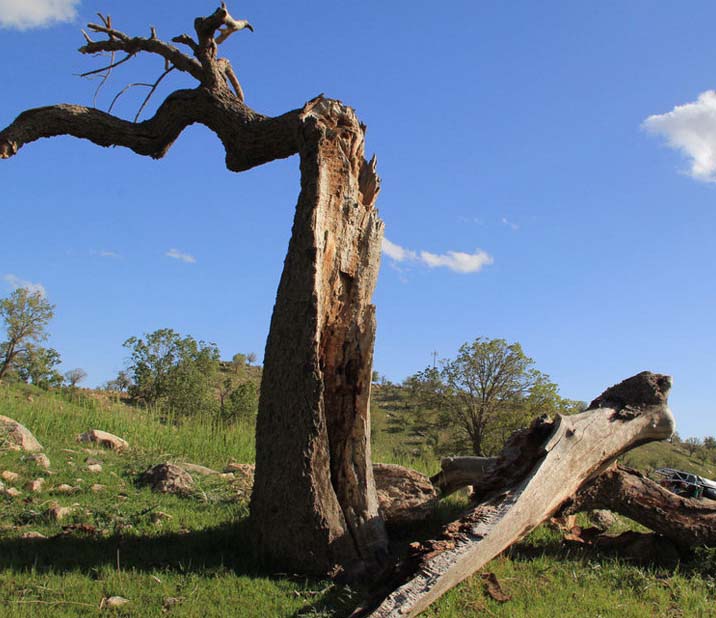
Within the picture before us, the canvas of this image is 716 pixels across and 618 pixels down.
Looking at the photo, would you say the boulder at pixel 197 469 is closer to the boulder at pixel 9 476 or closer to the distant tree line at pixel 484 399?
the boulder at pixel 9 476

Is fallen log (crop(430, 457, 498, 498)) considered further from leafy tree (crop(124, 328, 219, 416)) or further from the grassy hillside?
leafy tree (crop(124, 328, 219, 416))

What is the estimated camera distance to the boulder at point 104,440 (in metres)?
9.51

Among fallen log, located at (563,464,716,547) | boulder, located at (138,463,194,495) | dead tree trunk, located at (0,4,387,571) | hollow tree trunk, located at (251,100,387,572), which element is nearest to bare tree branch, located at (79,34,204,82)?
dead tree trunk, located at (0,4,387,571)

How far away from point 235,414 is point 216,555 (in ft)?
Result: 88.4

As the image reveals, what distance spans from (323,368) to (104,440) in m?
5.57

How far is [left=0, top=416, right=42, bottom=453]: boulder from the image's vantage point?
26.9 ft

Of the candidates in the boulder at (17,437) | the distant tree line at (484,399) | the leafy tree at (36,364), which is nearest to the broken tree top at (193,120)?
the boulder at (17,437)

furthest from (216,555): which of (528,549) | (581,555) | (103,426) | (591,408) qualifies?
(103,426)

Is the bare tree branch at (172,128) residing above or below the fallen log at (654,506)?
above

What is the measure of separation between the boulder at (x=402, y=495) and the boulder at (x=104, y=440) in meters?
4.49

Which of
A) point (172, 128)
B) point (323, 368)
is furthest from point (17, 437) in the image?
point (323, 368)

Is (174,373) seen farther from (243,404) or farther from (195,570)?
(195,570)

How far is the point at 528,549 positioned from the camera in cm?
612

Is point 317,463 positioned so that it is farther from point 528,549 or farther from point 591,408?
point 591,408
